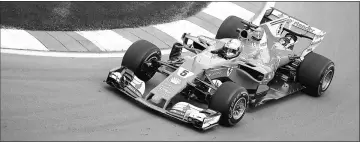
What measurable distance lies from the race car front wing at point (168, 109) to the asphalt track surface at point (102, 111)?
0.16m

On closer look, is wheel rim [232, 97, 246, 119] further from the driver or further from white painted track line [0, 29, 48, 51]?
white painted track line [0, 29, 48, 51]

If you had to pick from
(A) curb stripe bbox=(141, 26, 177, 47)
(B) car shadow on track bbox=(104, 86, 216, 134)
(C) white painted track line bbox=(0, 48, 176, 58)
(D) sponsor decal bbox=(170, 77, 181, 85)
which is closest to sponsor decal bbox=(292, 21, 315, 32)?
(A) curb stripe bbox=(141, 26, 177, 47)

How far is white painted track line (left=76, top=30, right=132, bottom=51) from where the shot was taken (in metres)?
13.8

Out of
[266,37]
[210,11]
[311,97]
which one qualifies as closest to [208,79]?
[266,37]

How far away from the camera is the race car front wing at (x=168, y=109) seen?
10.1 metres

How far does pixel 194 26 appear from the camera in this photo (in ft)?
51.8

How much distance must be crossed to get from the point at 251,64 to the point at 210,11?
18.2ft

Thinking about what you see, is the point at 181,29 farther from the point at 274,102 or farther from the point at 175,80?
the point at 175,80

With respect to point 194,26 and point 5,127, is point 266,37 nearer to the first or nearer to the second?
point 194,26

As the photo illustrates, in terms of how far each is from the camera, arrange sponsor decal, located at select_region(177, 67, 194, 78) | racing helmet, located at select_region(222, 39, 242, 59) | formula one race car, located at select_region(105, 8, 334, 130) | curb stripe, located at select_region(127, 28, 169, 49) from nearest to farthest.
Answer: formula one race car, located at select_region(105, 8, 334, 130) < sponsor decal, located at select_region(177, 67, 194, 78) < racing helmet, located at select_region(222, 39, 242, 59) < curb stripe, located at select_region(127, 28, 169, 49)

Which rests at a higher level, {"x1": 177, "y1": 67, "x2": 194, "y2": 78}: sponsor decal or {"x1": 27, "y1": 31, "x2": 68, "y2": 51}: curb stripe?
{"x1": 177, "y1": 67, "x2": 194, "y2": 78}: sponsor decal

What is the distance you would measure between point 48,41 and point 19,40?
1.95ft

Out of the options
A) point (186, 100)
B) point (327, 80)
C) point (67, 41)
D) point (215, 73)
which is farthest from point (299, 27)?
point (67, 41)

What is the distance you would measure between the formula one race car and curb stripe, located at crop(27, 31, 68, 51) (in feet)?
7.05
